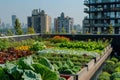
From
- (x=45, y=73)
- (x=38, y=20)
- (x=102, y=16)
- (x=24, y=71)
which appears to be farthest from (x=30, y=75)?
(x=38, y=20)

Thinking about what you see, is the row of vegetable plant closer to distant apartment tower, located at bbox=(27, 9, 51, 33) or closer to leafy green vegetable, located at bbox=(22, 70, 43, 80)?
leafy green vegetable, located at bbox=(22, 70, 43, 80)

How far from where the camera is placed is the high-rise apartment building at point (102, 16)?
59.2 metres

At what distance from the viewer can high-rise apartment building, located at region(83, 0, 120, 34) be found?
5922cm

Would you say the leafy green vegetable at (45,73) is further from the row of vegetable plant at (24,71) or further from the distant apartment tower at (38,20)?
the distant apartment tower at (38,20)

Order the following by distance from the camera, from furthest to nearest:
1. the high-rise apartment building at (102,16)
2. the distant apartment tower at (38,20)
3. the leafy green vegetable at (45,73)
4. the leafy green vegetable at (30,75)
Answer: the distant apartment tower at (38,20), the high-rise apartment building at (102,16), the leafy green vegetable at (45,73), the leafy green vegetable at (30,75)

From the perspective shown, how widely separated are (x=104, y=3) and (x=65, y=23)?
56.9 m

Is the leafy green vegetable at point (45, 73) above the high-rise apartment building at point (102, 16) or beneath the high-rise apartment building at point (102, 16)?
beneath

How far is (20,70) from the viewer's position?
13.8ft

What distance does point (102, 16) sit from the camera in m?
60.0

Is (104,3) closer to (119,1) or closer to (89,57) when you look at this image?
(119,1)

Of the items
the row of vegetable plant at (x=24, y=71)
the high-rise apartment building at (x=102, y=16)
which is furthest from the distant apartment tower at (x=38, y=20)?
the row of vegetable plant at (x=24, y=71)

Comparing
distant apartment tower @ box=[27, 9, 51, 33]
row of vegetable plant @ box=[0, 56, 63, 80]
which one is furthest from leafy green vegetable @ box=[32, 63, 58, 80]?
distant apartment tower @ box=[27, 9, 51, 33]

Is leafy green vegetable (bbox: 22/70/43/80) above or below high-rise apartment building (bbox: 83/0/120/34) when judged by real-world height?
below

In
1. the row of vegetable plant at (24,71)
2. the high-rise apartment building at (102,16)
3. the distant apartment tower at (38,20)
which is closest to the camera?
the row of vegetable plant at (24,71)
